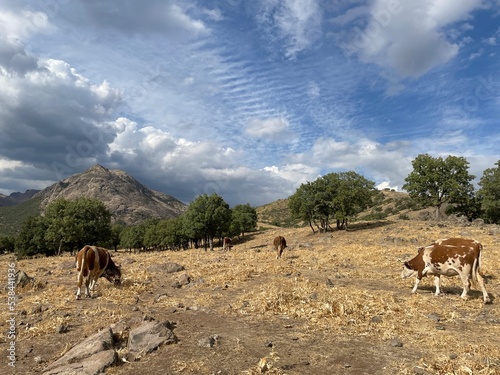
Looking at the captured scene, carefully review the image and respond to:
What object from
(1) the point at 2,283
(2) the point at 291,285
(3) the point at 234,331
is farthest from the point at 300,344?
(1) the point at 2,283

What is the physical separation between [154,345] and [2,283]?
1532 cm

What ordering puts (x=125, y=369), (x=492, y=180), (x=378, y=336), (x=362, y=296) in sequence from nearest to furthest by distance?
(x=125, y=369) < (x=378, y=336) < (x=362, y=296) < (x=492, y=180)

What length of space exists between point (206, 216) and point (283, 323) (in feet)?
152

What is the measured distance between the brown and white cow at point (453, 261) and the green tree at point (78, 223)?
5240cm

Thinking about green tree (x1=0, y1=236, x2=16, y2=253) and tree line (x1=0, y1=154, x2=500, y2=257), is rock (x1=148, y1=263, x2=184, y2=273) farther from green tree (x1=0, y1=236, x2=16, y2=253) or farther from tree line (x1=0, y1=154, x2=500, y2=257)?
green tree (x1=0, y1=236, x2=16, y2=253)

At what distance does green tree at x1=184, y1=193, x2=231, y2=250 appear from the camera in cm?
5591

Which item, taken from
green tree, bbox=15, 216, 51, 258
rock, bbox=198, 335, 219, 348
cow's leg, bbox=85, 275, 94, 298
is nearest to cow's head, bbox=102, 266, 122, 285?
cow's leg, bbox=85, 275, 94, 298

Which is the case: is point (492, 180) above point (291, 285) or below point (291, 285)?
above

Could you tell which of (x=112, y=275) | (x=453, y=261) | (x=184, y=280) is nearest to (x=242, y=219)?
(x=184, y=280)

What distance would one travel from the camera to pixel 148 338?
26.8ft

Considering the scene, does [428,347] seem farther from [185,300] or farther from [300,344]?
[185,300]

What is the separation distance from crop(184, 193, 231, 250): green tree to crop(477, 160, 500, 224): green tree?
4480cm

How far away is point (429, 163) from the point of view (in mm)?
51656

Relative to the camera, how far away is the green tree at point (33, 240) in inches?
2595
